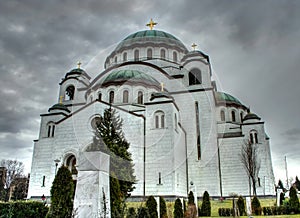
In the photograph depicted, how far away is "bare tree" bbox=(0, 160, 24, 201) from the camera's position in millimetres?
42469

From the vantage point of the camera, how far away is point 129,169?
1644 centimetres

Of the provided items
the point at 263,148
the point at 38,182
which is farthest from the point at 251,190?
the point at 38,182

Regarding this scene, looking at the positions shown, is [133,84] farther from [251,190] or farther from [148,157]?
[251,190]

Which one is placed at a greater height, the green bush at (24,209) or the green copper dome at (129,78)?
the green copper dome at (129,78)

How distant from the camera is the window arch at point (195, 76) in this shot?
27139mm

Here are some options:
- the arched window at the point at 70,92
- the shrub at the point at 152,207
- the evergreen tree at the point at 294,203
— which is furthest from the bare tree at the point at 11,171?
the evergreen tree at the point at 294,203

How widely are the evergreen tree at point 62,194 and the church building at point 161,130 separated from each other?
26.8ft

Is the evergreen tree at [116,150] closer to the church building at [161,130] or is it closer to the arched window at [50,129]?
the church building at [161,130]

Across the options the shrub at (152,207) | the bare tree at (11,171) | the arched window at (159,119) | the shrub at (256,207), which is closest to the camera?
the shrub at (152,207)

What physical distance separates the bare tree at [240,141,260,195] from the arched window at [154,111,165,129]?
8540 millimetres

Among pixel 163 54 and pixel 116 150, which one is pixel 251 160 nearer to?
pixel 116 150

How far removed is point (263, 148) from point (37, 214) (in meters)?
20.5

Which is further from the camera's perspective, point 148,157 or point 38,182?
point 38,182

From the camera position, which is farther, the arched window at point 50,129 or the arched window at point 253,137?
the arched window at point 253,137
